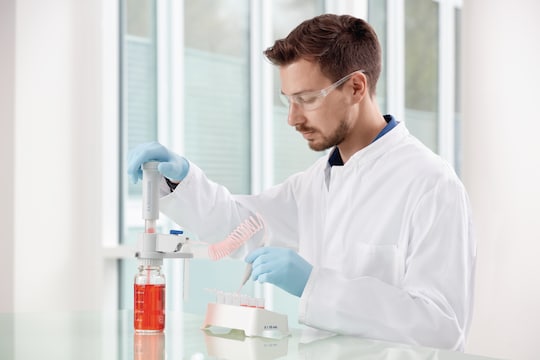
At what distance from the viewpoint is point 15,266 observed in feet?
10.9

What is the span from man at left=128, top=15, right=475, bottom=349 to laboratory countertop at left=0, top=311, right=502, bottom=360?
125mm

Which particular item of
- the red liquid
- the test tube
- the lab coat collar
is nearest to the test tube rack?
the red liquid

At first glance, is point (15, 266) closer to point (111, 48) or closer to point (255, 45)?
point (111, 48)

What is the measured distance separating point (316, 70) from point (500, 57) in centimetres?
108

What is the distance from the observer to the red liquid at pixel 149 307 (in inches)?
60.4

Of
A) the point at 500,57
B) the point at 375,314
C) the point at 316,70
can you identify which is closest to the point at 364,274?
the point at 375,314

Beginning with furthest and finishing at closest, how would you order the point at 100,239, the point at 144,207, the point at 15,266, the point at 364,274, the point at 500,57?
1. the point at 100,239
2. the point at 15,266
3. the point at 500,57
4. the point at 364,274
5. the point at 144,207

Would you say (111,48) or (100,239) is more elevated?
(111,48)


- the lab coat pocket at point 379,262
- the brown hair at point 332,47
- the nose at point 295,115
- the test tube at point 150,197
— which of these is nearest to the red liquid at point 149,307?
the test tube at point 150,197

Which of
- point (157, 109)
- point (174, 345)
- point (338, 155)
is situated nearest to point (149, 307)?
point (174, 345)

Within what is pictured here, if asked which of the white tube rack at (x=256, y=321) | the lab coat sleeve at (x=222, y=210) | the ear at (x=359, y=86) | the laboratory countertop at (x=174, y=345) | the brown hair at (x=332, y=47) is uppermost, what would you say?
the brown hair at (x=332, y=47)

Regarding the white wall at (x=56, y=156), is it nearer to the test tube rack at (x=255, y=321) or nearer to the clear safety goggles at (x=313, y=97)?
the clear safety goggles at (x=313, y=97)

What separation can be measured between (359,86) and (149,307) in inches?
33.5

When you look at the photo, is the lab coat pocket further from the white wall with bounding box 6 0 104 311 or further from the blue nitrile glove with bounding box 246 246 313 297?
the white wall with bounding box 6 0 104 311
